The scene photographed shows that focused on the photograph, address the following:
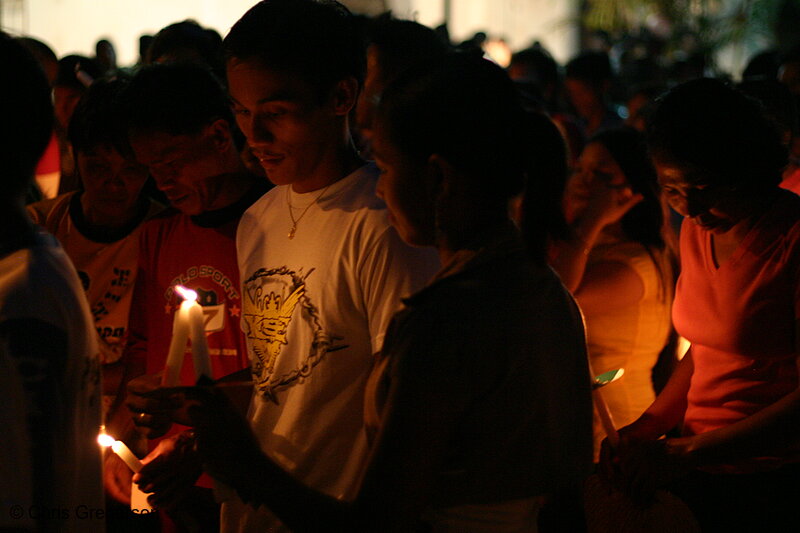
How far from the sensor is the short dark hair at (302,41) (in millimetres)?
2236

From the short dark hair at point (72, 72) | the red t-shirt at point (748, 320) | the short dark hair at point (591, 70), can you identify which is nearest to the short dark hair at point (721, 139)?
the red t-shirt at point (748, 320)

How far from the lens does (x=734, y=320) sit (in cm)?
233

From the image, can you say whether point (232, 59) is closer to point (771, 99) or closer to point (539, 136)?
point (539, 136)

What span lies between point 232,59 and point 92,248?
1.27 metres

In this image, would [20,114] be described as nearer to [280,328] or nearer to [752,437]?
[280,328]

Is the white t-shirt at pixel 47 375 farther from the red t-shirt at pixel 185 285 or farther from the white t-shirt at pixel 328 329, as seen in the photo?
the red t-shirt at pixel 185 285

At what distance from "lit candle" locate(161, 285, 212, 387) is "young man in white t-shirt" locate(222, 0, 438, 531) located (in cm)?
40

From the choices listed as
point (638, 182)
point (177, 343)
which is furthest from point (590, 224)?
point (177, 343)

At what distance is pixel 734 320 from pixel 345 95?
1175 millimetres

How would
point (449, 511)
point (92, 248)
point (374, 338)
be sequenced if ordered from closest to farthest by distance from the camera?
1. point (449, 511)
2. point (374, 338)
3. point (92, 248)

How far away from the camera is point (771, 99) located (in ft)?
10.7

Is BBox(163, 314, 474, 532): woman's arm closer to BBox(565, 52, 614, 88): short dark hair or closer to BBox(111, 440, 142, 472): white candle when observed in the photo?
BBox(111, 440, 142, 472): white candle

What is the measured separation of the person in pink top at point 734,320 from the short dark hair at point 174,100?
4.37 ft

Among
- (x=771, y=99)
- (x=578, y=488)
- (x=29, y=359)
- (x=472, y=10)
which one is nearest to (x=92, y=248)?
(x=29, y=359)
